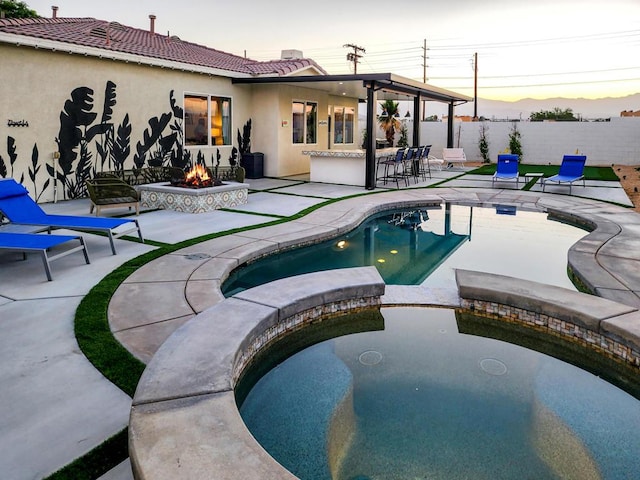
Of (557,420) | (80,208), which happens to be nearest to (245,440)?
(557,420)

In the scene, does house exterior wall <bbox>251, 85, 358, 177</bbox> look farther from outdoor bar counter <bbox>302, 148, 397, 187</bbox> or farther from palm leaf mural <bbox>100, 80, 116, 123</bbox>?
palm leaf mural <bbox>100, 80, 116, 123</bbox>

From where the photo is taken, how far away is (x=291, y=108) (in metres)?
15.5

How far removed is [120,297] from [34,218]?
104 inches

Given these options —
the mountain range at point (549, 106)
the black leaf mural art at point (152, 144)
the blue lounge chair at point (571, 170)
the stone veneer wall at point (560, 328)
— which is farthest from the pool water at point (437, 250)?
the mountain range at point (549, 106)

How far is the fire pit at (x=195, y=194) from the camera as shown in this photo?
29.7 feet

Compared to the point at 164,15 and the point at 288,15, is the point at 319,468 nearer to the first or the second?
the point at 288,15

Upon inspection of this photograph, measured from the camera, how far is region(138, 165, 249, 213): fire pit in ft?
29.7

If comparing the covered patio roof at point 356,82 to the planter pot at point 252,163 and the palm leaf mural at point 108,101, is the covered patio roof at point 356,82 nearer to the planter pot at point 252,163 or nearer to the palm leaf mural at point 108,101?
the planter pot at point 252,163

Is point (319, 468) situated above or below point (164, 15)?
below

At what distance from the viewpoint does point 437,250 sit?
7.34 m

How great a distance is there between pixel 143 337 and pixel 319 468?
1715mm

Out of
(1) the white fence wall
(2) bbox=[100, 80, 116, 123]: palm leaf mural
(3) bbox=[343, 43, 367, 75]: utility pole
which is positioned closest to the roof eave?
(2) bbox=[100, 80, 116, 123]: palm leaf mural

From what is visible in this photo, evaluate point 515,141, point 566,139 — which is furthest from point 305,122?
point 566,139

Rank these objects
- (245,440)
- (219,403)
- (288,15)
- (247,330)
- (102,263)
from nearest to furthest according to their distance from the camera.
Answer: (245,440)
(219,403)
(247,330)
(102,263)
(288,15)
